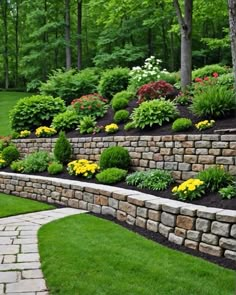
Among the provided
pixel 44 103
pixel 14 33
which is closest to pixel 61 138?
pixel 44 103

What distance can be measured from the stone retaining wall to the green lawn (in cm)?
185

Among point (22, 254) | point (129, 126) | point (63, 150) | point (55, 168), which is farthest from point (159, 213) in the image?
point (63, 150)

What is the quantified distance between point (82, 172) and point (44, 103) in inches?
185

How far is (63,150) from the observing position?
9016 millimetres

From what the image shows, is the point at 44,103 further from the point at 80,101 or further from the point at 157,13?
the point at 157,13

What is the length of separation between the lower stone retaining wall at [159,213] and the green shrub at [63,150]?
117cm

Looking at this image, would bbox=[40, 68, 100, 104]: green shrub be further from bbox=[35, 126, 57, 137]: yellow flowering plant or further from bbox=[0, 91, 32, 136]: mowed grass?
bbox=[35, 126, 57, 137]: yellow flowering plant

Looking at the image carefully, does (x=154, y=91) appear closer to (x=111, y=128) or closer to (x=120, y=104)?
(x=120, y=104)

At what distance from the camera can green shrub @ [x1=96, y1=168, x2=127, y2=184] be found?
696 cm

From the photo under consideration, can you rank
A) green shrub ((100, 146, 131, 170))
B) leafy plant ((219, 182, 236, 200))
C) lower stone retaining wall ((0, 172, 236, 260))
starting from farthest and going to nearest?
1. green shrub ((100, 146, 131, 170))
2. leafy plant ((219, 182, 236, 200))
3. lower stone retaining wall ((0, 172, 236, 260))

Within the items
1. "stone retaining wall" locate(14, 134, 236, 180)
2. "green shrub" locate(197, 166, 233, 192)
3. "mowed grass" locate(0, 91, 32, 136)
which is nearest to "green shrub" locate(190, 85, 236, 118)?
"stone retaining wall" locate(14, 134, 236, 180)

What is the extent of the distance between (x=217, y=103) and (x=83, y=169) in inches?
114

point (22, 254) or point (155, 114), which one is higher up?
point (155, 114)

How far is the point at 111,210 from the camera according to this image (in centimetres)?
616
